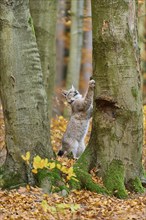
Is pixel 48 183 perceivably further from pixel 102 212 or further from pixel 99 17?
pixel 99 17

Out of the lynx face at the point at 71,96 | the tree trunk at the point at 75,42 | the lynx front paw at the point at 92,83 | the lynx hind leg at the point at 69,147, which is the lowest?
the lynx hind leg at the point at 69,147

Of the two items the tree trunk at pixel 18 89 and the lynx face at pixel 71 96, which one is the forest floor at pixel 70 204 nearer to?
the tree trunk at pixel 18 89

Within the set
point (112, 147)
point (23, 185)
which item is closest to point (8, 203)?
point (23, 185)

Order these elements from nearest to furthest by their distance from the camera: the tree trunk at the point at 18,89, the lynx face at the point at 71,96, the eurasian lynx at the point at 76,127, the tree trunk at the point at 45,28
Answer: the tree trunk at the point at 18,89
the eurasian lynx at the point at 76,127
the lynx face at the point at 71,96
the tree trunk at the point at 45,28

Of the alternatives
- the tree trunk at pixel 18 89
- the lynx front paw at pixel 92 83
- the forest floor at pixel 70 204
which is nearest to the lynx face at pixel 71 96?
the lynx front paw at pixel 92 83

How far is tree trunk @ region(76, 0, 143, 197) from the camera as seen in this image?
9.56 m

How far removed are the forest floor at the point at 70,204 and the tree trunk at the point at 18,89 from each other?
560mm

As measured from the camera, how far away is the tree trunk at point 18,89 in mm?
9234

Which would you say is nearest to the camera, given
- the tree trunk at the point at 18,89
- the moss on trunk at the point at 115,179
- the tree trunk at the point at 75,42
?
the tree trunk at the point at 18,89

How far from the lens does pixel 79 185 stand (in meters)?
9.48

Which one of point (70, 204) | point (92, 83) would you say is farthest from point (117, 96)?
point (70, 204)

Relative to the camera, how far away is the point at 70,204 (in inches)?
314

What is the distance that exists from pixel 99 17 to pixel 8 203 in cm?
347

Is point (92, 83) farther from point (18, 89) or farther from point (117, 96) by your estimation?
point (18, 89)
